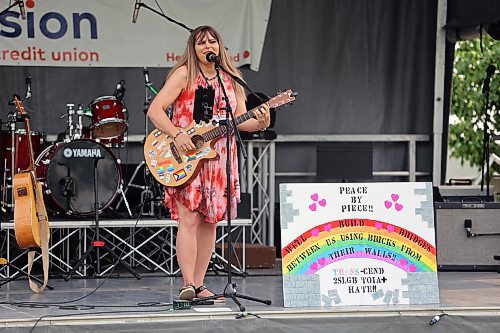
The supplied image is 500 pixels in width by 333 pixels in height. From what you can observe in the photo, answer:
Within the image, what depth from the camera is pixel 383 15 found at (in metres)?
9.91

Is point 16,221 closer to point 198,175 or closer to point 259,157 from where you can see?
point 198,175

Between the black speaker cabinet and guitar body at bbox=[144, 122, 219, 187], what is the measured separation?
9.41 feet

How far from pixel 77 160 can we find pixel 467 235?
134 inches

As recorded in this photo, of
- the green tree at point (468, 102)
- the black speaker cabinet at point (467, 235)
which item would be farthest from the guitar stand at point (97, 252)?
the green tree at point (468, 102)

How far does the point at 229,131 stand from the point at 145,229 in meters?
3.29

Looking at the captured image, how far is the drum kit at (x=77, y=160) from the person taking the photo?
330 inches

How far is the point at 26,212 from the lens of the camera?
6.99 meters

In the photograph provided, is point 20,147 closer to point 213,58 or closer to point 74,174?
point 74,174

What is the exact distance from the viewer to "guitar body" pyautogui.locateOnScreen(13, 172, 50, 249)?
22.9 feet

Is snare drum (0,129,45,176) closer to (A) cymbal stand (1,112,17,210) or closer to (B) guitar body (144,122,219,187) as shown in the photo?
(A) cymbal stand (1,112,17,210)

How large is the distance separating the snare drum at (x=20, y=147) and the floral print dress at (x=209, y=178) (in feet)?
8.52

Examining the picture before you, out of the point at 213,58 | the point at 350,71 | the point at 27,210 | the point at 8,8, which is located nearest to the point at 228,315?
the point at 213,58

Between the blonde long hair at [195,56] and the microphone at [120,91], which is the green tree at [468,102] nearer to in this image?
the microphone at [120,91]

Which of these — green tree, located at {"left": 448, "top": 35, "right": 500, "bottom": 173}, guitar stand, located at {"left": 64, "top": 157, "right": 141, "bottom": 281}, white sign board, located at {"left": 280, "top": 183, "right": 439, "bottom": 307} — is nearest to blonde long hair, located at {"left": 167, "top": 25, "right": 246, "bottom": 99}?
white sign board, located at {"left": 280, "top": 183, "right": 439, "bottom": 307}
